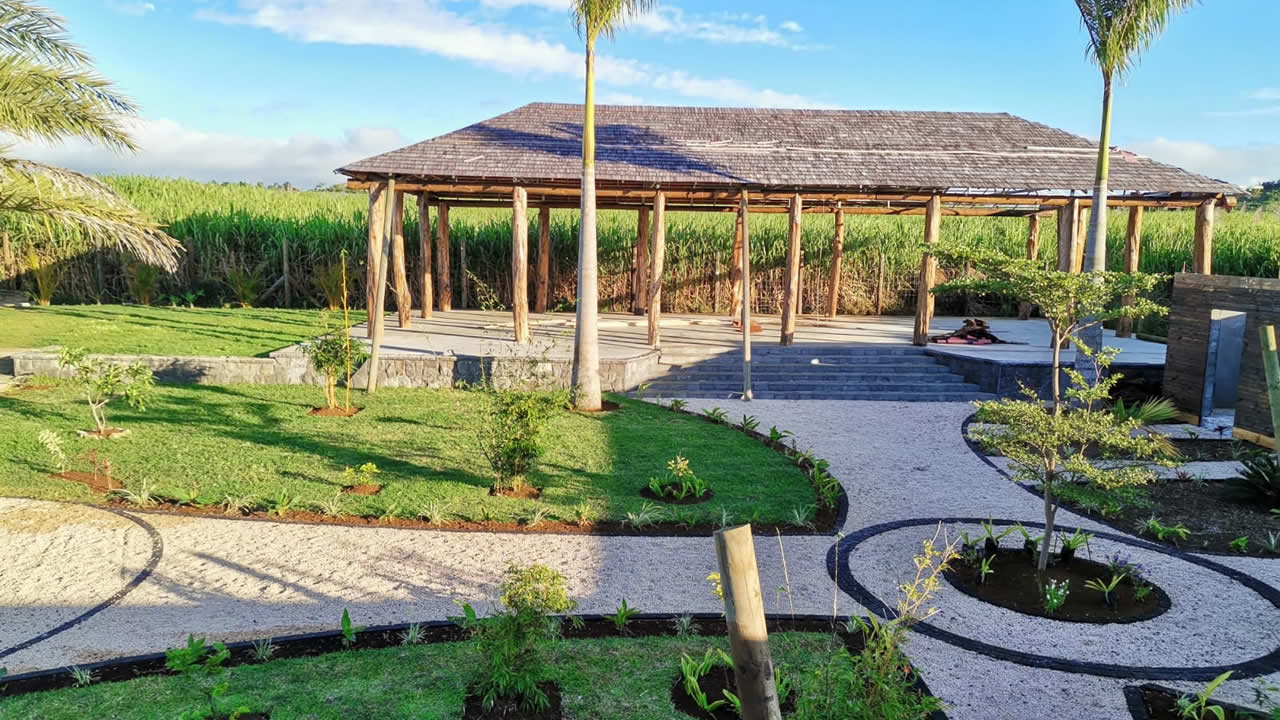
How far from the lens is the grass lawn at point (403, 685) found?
4.33m

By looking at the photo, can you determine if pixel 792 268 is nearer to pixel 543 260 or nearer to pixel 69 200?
pixel 543 260

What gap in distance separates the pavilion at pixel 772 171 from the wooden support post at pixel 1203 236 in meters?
0.02

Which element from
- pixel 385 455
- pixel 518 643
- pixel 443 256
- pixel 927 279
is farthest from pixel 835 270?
pixel 518 643

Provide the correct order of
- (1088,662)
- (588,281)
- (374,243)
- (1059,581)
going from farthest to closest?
(374,243)
(588,281)
(1059,581)
(1088,662)

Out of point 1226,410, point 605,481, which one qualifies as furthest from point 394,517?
point 1226,410

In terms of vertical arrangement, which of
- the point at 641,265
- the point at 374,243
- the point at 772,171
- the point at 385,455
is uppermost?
the point at 772,171

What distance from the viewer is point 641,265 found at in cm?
2075

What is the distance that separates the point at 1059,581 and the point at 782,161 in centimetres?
1081

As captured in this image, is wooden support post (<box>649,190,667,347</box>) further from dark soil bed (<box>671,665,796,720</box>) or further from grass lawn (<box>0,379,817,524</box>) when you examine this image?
dark soil bed (<box>671,665,796,720</box>)

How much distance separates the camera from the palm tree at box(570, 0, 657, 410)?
10.8 meters

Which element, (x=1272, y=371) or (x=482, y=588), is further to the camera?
(x=1272, y=371)

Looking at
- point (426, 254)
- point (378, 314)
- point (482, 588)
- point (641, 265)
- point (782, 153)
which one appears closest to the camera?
point (482, 588)

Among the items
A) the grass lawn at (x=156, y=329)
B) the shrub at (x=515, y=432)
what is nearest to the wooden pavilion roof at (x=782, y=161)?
the grass lawn at (x=156, y=329)

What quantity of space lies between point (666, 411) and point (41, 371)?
9.33 metres
